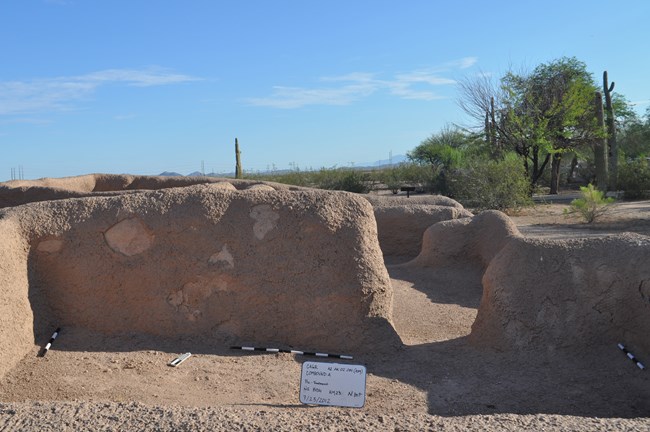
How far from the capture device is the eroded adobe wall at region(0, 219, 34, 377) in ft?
14.6

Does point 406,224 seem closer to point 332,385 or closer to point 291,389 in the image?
point 291,389

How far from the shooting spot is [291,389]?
4359mm

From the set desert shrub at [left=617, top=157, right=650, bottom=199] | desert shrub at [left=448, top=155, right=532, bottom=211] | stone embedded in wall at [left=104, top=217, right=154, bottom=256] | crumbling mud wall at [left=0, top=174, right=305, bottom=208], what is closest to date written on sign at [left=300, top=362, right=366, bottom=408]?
stone embedded in wall at [left=104, top=217, right=154, bottom=256]

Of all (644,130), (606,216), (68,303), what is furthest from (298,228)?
(644,130)

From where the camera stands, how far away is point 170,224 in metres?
5.04

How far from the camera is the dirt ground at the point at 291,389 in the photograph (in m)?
3.34

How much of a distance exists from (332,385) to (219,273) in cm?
159

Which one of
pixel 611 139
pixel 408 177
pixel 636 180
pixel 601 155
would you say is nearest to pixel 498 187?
pixel 601 155

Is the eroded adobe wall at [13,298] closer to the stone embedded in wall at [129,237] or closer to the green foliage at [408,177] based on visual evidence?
the stone embedded in wall at [129,237]

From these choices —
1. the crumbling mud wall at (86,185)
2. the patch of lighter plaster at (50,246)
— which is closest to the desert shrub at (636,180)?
the crumbling mud wall at (86,185)

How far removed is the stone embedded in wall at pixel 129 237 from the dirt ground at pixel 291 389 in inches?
27.5

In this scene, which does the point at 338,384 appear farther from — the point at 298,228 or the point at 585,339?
the point at 585,339

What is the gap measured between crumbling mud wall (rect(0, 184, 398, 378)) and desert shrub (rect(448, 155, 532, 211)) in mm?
14119

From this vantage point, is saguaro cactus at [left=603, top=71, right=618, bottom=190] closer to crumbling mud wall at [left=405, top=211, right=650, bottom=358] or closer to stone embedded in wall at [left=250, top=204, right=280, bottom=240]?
crumbling mud wall at [left=405, top=211, right=650, bottom=358]
